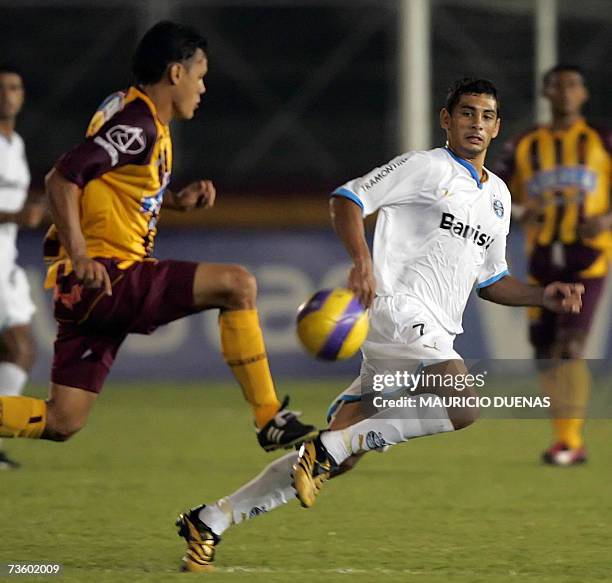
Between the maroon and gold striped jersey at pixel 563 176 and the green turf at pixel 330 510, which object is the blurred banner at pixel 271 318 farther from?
the maroon and gold striped jersey at pixel 563 176

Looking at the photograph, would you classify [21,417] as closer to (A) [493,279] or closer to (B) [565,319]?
(A) [493,279]

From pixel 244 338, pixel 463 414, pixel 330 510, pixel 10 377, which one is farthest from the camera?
pixel 10 377

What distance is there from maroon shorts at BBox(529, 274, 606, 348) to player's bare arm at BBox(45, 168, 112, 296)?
4014 millimetres

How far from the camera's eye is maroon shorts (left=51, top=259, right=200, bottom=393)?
5465 millimetres

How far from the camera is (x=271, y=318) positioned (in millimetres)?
12484

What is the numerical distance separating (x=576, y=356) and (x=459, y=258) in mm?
3287

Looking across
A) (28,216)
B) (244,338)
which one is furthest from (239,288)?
(28,216)

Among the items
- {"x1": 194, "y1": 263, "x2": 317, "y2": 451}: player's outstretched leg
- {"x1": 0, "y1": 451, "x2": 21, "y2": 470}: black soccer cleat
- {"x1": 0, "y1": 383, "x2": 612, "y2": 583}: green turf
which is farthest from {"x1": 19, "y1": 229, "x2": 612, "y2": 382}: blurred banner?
{"x1": 194, "y1": 263, "x2": 317, "y2": 451}: player's outstretched leg

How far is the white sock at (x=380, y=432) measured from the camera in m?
5.27

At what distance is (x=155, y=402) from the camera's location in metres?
11.6

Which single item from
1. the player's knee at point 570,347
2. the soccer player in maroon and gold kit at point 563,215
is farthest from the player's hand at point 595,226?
the player's knee at point 570,347

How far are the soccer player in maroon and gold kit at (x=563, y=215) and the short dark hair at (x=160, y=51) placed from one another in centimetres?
349

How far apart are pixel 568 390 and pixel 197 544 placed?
380cm

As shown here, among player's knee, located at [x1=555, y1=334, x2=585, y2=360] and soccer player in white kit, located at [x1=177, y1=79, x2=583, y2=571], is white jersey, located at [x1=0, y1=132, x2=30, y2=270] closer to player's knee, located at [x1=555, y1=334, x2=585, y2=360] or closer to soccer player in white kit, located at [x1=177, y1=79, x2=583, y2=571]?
player's knee, located at [x1=555, y1=334, x2=585, y2=360]
